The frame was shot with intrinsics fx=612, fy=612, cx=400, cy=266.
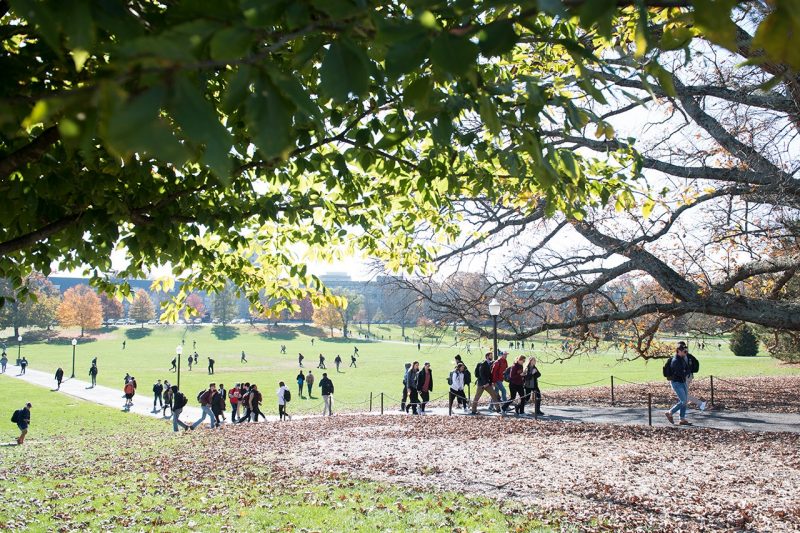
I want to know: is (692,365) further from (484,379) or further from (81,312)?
(81,312)

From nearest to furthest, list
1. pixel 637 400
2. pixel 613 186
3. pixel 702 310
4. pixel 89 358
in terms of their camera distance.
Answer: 1. pixel 613 186
2. pixel 702 310
3. pixel 637 400
4. pixel 89 358

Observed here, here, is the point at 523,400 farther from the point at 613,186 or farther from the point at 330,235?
the point at 613,186

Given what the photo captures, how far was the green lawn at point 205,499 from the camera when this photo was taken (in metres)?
7.34

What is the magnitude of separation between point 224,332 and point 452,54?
344 feet

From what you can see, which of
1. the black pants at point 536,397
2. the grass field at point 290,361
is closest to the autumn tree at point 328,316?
the grass field at point 290,361

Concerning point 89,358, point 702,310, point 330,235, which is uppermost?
point 330,235

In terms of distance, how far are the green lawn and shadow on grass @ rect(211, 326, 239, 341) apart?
82.3 m

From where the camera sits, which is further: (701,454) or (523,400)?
(523,400)

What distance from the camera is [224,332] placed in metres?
102

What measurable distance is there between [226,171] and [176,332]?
10810cm

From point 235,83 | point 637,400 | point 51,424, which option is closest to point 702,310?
point 637,400

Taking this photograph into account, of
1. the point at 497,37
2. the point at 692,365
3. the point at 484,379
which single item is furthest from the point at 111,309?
the point at 497,37

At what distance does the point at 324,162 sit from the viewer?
6582 mm

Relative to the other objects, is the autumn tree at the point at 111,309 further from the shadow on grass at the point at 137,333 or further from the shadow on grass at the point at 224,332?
the shadow on grass at the point at 224,332
